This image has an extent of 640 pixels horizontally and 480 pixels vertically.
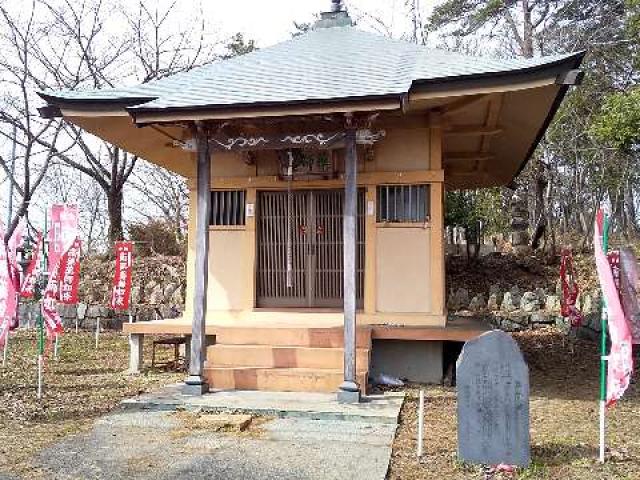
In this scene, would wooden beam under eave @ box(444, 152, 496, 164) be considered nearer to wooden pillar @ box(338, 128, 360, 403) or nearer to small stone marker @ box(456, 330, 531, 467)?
wooden pillar @ box(338, 128, 360, 403)

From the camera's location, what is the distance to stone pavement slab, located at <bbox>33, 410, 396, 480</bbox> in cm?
477

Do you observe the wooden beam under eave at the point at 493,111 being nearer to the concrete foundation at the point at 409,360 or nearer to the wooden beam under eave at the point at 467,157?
the wooden beam under eave at the point at 467,157

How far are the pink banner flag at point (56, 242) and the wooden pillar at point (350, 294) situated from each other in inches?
197

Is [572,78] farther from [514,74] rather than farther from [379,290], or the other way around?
[379,290]

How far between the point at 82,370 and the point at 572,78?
8.52m

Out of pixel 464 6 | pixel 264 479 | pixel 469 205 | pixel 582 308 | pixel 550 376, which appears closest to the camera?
pixel 264 479

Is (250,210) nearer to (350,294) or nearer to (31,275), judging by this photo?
(350,294)

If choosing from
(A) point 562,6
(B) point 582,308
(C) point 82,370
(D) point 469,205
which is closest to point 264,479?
(C) point 82,370

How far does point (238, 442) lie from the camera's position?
5.61 metres

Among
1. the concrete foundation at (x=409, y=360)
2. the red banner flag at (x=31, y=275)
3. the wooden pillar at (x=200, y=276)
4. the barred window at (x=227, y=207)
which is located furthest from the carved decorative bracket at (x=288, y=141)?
the red banner flag at (x=31, y=275)

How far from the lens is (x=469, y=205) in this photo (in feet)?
58.9

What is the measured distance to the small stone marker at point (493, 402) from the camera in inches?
188

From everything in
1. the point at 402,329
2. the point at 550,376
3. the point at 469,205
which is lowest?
the point at 550,376

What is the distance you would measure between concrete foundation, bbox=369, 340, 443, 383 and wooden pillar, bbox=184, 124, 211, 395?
2.45m
